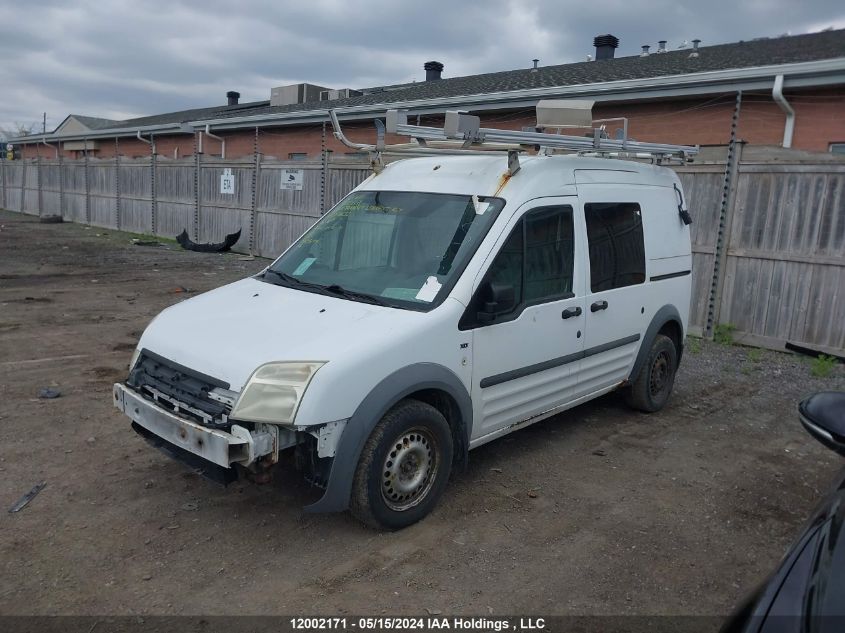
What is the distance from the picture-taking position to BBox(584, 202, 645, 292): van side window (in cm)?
509

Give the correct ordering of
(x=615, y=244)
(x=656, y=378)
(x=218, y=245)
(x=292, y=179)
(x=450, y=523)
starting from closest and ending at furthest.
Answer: (x=450, y=523) < (x=615, y=244) < (x=656, y=378) < (x=292, y=179) < (x=218, y=245)

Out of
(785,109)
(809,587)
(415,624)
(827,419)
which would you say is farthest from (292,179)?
(809,587)

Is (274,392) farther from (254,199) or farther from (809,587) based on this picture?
(254,199)

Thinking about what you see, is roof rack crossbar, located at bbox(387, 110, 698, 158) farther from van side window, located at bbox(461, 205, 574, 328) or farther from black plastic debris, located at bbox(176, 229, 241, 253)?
black plastic debris, located at bbox(176, 229, 241, 253)

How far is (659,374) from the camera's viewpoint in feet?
20.6

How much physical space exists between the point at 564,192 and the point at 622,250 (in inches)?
36.2

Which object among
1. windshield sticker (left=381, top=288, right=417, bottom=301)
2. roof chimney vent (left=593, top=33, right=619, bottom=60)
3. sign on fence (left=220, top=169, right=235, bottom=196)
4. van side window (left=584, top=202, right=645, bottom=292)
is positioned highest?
roof chimney vent (left=593, top=33, right=619, bottom=60)

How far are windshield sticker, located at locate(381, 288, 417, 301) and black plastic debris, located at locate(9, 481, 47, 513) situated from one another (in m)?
2.50

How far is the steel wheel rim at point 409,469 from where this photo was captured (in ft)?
12.4

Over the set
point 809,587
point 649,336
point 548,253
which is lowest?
point 649,336

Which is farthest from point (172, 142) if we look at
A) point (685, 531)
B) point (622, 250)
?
point (685, 531)

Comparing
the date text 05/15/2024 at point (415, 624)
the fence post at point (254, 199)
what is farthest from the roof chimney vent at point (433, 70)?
the date text 05/15/2024 at point (415, 624)

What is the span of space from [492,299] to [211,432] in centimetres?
180

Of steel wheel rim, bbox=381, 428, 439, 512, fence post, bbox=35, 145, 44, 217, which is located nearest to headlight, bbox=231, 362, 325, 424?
steel wheel rim, bbox=381, 428, 439, 512
